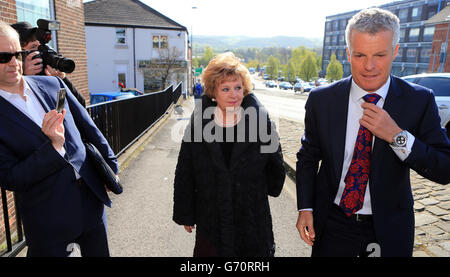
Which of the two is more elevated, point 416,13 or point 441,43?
point 416,13

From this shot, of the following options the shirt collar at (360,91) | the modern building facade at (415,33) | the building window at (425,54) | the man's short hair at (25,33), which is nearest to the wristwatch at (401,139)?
the shirt collar at (360,91)

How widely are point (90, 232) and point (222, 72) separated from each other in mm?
1553

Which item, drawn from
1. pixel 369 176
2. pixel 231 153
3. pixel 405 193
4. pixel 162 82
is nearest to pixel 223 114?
pixel 231 153

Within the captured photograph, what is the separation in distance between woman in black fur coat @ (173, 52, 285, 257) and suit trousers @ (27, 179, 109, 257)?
1.88ft

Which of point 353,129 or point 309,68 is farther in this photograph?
point 309,68

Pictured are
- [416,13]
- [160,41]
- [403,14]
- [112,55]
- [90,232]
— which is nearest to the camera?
[90,232]

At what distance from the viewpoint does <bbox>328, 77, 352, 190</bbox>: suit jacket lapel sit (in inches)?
77.2

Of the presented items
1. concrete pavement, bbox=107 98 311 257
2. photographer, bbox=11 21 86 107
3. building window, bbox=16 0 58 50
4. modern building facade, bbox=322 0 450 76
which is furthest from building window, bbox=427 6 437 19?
photographer, bbox=11 21 86 107

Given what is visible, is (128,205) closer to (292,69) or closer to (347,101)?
(347,101)

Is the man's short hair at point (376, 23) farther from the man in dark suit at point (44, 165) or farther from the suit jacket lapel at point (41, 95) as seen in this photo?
the suit jacket lapel at point (41, 95)

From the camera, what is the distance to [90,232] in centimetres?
223

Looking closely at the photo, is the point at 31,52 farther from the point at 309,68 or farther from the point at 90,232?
the point at 309,68

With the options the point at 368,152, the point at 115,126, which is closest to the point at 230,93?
the point at 368,152

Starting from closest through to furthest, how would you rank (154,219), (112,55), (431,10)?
(154,219)
(112,55)
(431,10)
